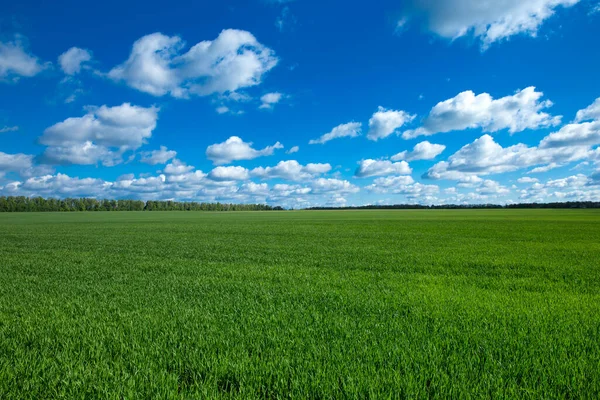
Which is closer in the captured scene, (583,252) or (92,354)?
(92,354)

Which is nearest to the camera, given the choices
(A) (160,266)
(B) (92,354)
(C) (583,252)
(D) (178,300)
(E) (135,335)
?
(B) (92,354)

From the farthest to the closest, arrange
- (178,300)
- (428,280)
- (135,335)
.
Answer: (428,280), (178,300), (135,335)

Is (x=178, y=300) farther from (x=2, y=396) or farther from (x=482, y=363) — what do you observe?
(x=482, y=363)

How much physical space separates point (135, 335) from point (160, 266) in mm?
7869

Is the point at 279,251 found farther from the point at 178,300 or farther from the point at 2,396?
the point at 2,396

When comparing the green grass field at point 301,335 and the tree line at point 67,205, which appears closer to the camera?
the green grass field at point 301,335

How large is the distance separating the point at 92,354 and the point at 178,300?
9.51ft

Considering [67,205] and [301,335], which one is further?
[67,205]

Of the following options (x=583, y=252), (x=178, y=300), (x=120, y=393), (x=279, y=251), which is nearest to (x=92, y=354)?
(x=120, y=393)

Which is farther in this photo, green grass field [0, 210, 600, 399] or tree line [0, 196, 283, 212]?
tree line [0, 196, 283, 212]

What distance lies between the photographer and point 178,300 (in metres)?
7.68

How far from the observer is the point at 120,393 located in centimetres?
381

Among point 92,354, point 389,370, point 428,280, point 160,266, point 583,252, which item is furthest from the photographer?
point 583,252

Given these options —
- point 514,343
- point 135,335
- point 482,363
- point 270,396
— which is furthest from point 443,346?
point 135,335
